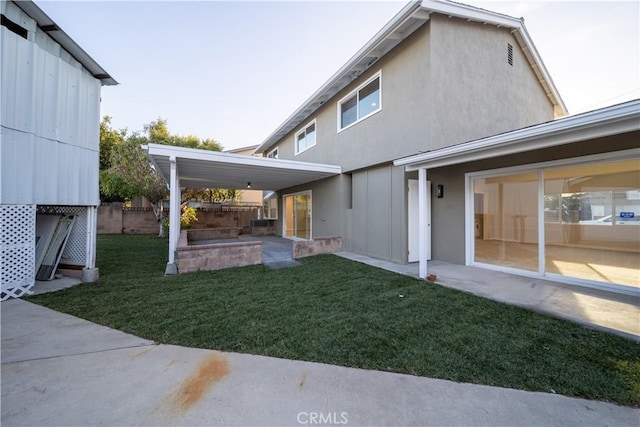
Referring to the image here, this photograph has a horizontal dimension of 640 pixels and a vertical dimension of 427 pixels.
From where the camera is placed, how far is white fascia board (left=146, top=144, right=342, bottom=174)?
20.4 ft

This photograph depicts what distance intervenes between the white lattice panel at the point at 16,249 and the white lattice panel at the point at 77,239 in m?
1.35

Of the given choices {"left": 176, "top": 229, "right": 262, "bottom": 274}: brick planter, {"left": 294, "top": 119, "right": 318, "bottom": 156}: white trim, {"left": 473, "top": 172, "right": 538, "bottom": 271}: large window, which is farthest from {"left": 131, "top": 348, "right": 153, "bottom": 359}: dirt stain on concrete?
{"left": 294, "top": 119, "right": 318, "bottom": 156}: white trim

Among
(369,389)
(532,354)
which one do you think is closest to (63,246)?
(369,389)

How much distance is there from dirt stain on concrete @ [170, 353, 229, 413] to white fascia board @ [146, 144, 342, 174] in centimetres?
510

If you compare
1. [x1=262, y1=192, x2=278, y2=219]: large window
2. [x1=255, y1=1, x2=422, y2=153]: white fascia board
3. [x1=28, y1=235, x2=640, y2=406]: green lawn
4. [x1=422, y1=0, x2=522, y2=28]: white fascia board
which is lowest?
[x1=28, y1=235, x2=640, y2=406]: green lawn

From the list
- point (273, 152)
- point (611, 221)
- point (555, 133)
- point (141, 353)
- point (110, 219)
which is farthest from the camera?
point (273, 152)

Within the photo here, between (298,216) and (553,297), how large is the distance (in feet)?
34.3

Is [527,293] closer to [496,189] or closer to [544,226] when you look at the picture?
[544,226]

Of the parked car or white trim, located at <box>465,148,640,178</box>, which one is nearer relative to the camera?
white trim, located at <box>465,148,640,178</box>

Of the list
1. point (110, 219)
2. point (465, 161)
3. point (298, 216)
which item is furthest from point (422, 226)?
point (110, 219)

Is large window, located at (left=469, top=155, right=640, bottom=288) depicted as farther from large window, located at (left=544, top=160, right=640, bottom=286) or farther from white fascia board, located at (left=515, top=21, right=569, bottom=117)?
white fascia board, located at (left=515, top=21, right=569, bottom=117)

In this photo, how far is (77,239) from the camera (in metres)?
6.41

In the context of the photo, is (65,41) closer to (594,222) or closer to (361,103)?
(361,103)

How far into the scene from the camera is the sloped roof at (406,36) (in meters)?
6.43
